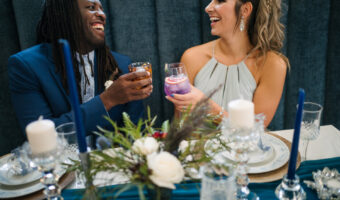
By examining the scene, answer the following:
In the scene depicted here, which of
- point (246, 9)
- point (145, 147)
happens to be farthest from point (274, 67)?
point (145, 147)

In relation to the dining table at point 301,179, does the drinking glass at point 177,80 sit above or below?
above

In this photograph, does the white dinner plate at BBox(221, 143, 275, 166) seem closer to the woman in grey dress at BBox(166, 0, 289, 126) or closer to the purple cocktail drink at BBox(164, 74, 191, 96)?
the purple cocktail drink at BBox(164, 74, 191, 96)

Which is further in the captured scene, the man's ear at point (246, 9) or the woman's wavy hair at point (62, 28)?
the man's ear at point (246, 9)

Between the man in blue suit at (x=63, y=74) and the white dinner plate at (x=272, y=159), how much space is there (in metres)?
0.61

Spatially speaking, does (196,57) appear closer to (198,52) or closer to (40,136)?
(198,52)

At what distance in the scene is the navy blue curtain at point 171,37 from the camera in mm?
1747

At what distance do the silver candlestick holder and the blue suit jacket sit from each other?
0.97 metres

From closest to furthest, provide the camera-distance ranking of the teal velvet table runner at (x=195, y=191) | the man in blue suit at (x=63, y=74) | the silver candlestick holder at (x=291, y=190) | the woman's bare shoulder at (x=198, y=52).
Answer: the silver candlestick holder at (x=291, y=190), the teal velvet table runner at (x=195, y=191), the man in blue suit at (x=63, y=74), the woman's bare shoulder at (x=198, y=52)

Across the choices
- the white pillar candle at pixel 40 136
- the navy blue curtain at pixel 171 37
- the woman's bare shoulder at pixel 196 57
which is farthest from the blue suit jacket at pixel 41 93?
the white pillar candle at pixel 40 136

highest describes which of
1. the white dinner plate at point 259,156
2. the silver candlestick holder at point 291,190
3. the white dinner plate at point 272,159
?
the silver candlestick holder at point 291,190

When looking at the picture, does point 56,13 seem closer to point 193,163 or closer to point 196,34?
point 196,34

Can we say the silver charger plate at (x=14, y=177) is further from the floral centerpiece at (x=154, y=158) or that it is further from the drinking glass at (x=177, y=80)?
the drinking glass at (x=177, y=80)

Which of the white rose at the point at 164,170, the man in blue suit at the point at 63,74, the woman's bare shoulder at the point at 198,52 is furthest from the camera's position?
the woman's bare shoulder at the point at 198,52

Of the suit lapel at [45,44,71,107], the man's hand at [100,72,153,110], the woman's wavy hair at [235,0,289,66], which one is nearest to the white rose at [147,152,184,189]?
the man's hand at [100,72,153,110]
